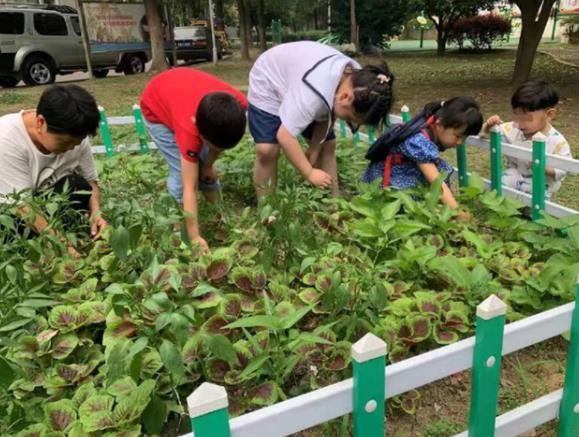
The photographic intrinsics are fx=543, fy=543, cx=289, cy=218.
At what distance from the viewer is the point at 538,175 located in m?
2.88

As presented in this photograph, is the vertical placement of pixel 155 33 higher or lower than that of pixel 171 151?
higher

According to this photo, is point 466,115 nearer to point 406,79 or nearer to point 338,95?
point 338,95

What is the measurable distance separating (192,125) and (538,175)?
1.82 meters

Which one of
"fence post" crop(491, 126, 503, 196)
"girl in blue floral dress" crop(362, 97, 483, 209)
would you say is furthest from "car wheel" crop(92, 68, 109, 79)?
"fence post" crop(491, 126, 503, 196)

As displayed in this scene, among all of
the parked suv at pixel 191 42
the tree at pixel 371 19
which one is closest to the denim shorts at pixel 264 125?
the parked suv at pixel 191 42

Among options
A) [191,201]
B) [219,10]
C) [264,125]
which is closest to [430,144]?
[264,125]

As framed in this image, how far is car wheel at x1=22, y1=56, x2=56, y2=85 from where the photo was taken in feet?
39.0

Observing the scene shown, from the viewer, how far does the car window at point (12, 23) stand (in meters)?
11.3

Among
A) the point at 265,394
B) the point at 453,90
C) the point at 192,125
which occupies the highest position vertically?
the point at 192,125

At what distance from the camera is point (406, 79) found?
449 inches

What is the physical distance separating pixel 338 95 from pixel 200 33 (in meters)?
17.1

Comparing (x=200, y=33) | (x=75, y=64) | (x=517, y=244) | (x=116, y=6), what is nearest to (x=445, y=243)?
(x=517, y=244)

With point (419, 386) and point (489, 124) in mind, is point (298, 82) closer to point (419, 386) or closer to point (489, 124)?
point (489, 124)

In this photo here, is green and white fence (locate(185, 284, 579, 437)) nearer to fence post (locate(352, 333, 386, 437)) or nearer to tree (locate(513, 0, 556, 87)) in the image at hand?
fence post (locate(352, 333, 386, 437))
